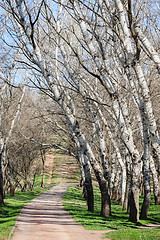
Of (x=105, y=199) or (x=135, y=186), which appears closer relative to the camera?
(x=135, y=186)

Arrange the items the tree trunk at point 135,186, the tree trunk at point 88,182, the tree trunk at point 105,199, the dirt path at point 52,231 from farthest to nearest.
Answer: the tree trunk at point 88,182 → the tree trunk at point 105,199 → the tree trunk at point 135,186 → the dirt path at point 52,231

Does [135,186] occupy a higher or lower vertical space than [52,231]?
higher

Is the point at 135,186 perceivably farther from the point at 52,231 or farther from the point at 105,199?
the point at 52,231

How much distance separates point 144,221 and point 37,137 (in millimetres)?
26300

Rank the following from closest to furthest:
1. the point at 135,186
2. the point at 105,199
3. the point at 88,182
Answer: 1. the point at 135,186
2. the point at 105,199
3. the point at 88,182

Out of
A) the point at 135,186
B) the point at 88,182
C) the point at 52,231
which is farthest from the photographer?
the point at 88,182

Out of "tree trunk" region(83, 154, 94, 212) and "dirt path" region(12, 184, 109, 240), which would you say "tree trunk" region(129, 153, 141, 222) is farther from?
"tree trunk" region(83, 154, 94, 212)

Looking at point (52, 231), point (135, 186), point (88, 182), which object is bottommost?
point (52, 231)

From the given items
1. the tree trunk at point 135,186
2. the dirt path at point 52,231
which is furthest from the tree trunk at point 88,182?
the tree trunk at point 135,186

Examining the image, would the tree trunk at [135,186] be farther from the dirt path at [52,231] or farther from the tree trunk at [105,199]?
the tree trunk at [105,199]

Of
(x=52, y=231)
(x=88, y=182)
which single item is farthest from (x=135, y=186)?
(x=88, y=182)

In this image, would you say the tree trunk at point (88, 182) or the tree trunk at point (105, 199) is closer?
the tree trunk at point (105, 199)

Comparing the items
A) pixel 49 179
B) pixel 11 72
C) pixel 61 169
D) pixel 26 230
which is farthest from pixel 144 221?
pixel 61 169

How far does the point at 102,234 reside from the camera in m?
10.1
